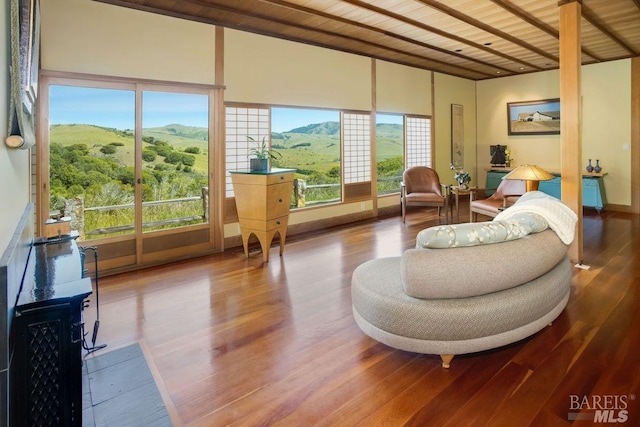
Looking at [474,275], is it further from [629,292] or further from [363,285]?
[629,292]

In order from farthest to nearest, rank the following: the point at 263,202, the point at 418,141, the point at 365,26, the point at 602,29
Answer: the point at 418,141
the point at 602,29
the point at 365,26
the point at 263,202

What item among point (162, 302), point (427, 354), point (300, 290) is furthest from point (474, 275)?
point (162, 302)

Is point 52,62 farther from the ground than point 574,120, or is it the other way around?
point 52,62

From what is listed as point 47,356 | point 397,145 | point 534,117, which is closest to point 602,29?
point 534,117

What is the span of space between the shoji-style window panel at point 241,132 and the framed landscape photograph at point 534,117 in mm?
6181

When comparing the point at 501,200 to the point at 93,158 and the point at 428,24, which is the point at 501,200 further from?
the point at 93,158

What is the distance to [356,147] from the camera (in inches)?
265

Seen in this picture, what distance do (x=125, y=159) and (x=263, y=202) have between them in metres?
1.57

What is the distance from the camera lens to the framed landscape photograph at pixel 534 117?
809 cm

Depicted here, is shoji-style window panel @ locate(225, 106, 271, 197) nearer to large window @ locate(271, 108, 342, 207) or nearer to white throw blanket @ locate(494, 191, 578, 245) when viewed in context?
large window @ locate(271, 108, 342, 207)

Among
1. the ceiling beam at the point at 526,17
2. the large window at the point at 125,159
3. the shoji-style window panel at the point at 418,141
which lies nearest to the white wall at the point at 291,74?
the large window at the point at 125,159

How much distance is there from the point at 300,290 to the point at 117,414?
1824 millimetres

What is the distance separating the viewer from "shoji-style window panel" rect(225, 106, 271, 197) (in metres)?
5.03

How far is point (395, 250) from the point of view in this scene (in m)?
4.80
